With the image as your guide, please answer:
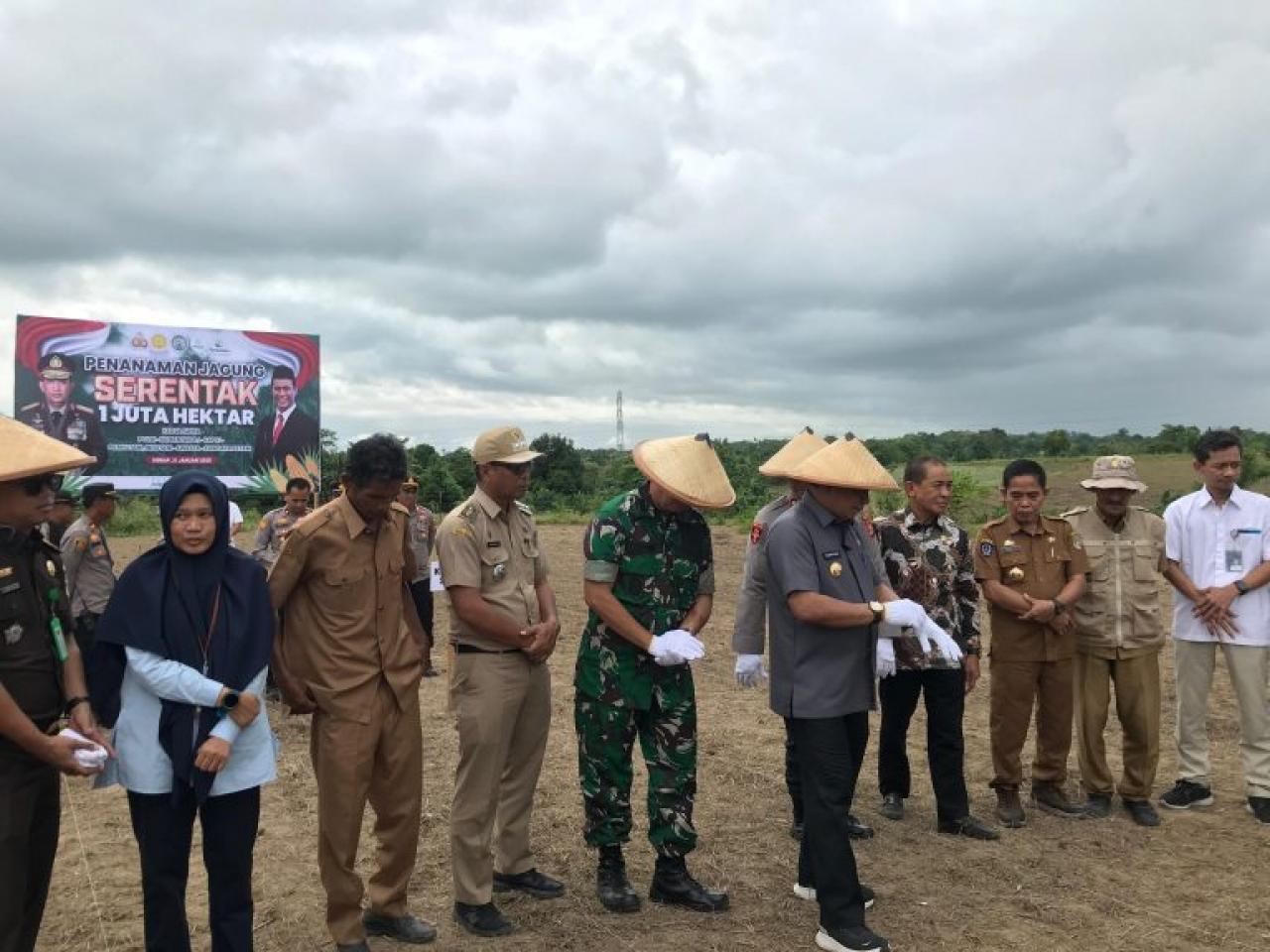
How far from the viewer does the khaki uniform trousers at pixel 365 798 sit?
3.71 m

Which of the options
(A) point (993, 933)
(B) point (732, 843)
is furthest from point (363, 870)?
→ (A) point (993, 933)

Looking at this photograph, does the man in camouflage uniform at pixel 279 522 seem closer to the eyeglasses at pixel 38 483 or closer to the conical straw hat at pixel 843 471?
the eyeglasses at pixel 38 483

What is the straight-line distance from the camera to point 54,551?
10.8 feet

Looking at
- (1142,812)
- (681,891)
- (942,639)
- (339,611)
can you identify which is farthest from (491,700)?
(1142,812)

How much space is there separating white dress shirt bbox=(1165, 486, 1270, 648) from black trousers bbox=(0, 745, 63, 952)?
5.71m

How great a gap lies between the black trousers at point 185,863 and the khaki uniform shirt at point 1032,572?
4.04 m

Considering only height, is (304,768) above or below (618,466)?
below

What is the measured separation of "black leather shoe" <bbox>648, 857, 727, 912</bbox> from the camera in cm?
426

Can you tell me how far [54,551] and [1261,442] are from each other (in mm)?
43582

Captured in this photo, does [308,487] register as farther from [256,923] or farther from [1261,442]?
[1261,442]

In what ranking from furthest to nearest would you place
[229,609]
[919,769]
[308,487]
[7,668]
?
1. [308,487]
2. [919,769]
3. [229,609]
4. [7,668]

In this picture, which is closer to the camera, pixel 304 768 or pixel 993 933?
pixel 993 933

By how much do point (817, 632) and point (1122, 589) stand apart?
251 cm

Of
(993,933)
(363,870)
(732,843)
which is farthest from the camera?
(732,843)
